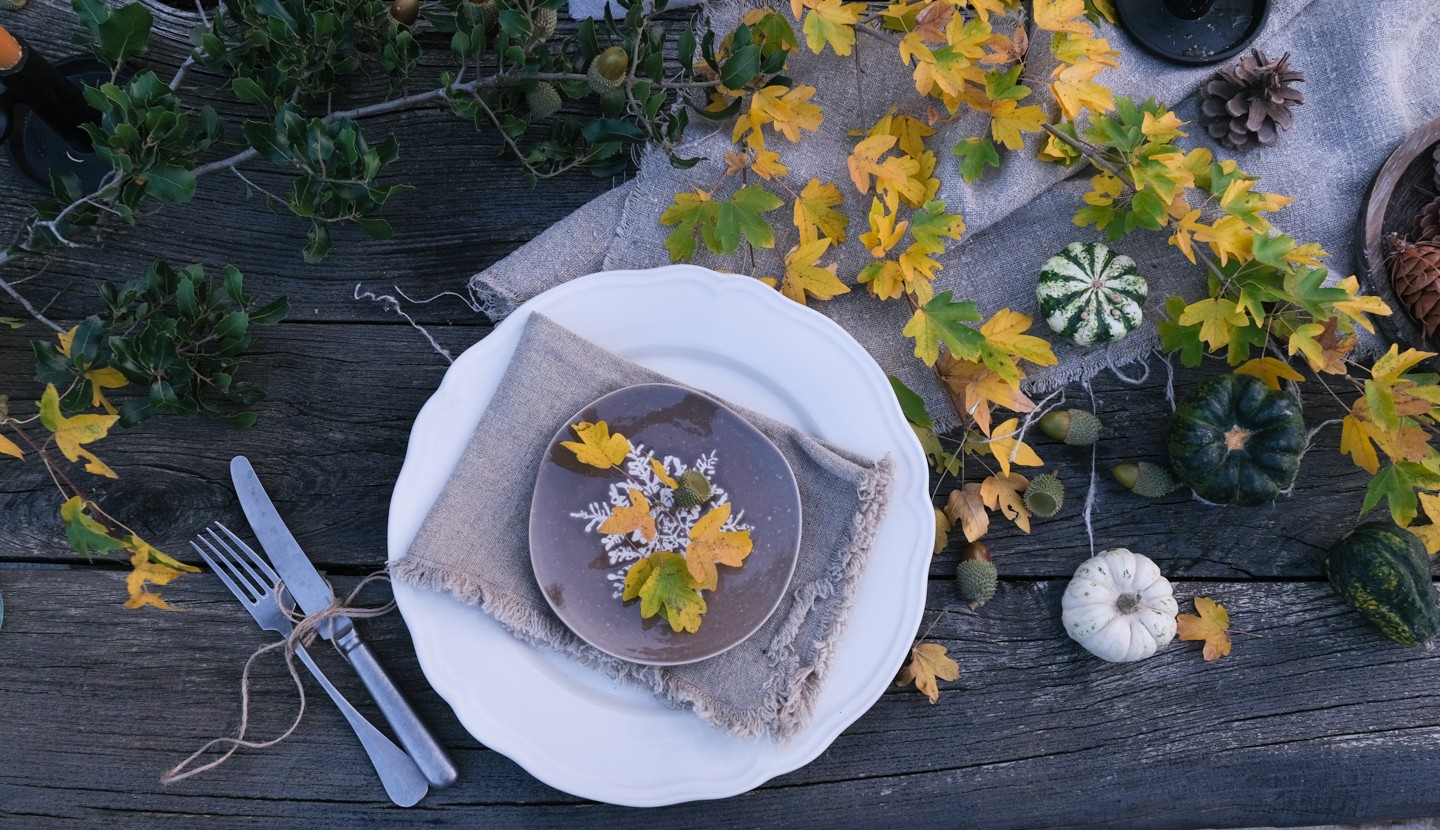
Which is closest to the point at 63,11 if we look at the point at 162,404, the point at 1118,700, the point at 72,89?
the point at 72,89

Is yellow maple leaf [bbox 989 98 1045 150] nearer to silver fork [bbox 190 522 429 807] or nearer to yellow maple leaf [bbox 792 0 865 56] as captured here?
yellow maple leaf [bbox 792 0 865 56]

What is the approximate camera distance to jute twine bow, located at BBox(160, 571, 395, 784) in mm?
1479

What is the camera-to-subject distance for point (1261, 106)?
159cm

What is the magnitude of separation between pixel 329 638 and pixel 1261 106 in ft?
5.94

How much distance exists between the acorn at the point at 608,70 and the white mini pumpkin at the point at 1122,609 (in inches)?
44.7

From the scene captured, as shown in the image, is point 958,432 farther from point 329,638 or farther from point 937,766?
point 329,638

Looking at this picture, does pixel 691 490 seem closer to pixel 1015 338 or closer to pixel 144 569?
pixel 1015 338

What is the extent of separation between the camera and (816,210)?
60.1 inches

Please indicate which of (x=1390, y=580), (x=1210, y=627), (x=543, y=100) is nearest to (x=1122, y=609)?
(x=1210, y=627)

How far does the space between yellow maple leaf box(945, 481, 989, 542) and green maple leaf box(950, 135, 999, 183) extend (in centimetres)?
53

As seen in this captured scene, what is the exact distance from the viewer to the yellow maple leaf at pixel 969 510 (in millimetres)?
1592

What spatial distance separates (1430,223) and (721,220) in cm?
118

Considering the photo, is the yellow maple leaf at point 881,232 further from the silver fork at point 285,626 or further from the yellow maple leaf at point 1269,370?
the silver fork at point 285,626

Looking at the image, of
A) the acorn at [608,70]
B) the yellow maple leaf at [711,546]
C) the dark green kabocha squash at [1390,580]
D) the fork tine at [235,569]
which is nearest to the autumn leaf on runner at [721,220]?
the acorn at [608,70]
